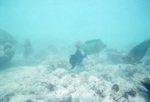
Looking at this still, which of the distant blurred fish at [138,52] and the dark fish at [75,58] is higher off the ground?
the dark fish at [75,58]

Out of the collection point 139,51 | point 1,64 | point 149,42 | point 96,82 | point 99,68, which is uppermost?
point 149,42

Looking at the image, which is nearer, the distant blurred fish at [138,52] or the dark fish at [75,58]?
the dark fish at [75,58]

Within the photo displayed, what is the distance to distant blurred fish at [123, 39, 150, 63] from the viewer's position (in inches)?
241

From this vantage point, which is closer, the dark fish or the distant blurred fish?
the dark fish

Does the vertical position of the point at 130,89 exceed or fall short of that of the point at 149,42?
it falls short

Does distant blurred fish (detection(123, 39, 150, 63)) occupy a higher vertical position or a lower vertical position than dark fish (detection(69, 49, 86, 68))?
lower

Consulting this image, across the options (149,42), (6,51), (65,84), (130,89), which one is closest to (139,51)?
(149,42)

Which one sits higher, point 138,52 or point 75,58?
point 75,58

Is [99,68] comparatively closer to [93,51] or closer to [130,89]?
[93,51]

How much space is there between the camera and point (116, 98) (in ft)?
13.7

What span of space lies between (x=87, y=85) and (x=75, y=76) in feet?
2.97

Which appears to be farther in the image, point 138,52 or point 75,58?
point 138,52

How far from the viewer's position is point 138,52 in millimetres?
6488

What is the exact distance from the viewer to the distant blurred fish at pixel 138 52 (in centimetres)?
612
